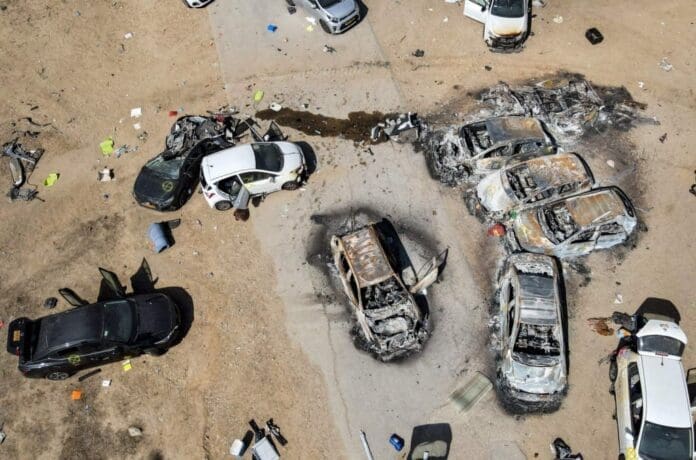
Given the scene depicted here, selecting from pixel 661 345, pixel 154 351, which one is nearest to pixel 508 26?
pixel 661 345

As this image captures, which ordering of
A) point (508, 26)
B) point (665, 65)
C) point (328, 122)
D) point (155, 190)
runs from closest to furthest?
point (155, 190) → point (328, 122) → point (508, 26) → point (665, 65)

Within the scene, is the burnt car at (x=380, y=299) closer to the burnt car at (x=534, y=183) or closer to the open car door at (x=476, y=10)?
the burnt car at (x=534, y=183)

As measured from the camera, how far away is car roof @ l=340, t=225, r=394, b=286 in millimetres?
12680

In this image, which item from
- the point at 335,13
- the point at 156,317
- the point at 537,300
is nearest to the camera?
the point at 537,300

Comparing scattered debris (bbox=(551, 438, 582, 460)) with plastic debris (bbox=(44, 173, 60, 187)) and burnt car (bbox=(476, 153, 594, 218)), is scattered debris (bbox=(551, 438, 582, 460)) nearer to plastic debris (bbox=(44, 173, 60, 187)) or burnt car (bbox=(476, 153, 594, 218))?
burnt car (bbox=(476, 153, 594, 218))

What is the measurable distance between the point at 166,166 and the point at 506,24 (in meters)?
11.7

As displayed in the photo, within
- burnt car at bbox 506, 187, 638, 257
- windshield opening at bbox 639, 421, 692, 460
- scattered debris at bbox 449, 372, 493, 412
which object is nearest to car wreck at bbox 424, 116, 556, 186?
burnt car at bbox 506, 187, 638, 257

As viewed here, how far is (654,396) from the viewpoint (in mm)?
11219

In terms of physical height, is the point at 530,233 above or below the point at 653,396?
above

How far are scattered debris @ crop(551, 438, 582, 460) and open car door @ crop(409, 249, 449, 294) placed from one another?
190 inches

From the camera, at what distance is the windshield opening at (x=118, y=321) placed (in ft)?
40.2

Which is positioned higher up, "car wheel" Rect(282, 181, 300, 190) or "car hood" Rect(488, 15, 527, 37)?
Result: "car hood" Rect(488, 15, 527, 37)

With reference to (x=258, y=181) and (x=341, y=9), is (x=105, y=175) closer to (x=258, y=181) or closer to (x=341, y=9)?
(x=258, y=181)

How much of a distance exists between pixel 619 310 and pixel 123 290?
13.5 metres
